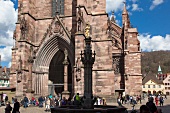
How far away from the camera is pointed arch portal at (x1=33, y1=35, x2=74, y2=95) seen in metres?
24.2

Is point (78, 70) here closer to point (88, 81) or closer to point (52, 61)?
point (52, 61)

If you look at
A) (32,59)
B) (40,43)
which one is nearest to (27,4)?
(40,43)

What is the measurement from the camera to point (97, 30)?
987 inches

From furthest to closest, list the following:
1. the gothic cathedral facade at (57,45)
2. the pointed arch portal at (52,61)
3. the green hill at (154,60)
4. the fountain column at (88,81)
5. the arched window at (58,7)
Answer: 1. the green hill at (154,60)
2. the arched window at (58,7)
3. the pointed arch portal at (52,61)
4. the gothic cathedral facade at (57,45)
5. the fountain column at (88,81)

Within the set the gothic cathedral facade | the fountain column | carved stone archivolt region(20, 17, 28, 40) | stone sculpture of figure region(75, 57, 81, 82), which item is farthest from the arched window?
the fountain column

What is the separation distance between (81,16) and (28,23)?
578 centimetres

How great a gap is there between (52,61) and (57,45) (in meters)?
2.40

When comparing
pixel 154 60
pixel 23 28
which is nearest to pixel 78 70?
pixel 23 28

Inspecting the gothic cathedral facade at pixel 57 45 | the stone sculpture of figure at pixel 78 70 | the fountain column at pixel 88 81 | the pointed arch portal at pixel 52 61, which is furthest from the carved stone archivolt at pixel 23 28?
the fountain column at pixel 88 81

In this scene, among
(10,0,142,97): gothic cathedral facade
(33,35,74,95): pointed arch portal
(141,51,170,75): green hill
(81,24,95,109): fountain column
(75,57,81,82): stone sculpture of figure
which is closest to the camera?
(81,24,95,109): fountain column

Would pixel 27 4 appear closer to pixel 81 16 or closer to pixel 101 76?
pixel 81 16

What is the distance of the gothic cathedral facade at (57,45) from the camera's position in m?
22.4

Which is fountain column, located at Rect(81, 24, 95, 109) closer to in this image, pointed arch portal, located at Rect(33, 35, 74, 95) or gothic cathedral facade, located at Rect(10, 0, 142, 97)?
gothic cathedral facade, located at Rect(10, 0, 142, 97)

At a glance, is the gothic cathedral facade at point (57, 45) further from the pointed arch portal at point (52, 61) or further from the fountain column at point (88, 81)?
the fountain column at point (88, 81)
